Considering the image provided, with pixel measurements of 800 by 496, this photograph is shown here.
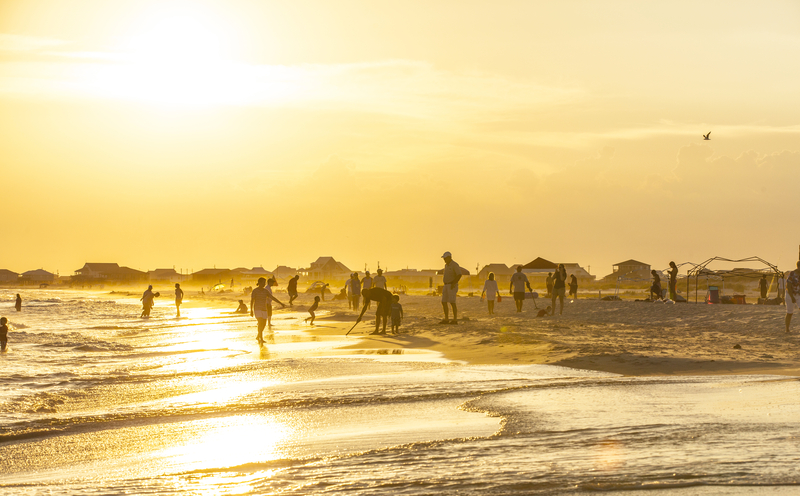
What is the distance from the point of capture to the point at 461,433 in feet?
18.9

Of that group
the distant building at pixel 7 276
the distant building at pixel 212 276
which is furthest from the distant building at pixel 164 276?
the distant building at pixel 7 276

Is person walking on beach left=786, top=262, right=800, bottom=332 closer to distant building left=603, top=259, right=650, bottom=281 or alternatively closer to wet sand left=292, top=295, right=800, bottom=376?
wet sand left=292, top=295, right=800, bottom=376

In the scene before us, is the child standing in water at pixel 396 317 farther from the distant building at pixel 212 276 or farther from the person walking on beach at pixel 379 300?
the distant building at pixel 212 276

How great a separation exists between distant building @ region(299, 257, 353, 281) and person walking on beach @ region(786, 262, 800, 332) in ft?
415

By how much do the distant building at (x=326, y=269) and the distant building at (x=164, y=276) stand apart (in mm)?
45262

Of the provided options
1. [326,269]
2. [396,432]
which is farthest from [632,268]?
[396,432]

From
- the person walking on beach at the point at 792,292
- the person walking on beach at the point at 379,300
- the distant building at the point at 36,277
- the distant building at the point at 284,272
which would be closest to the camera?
the person walking on beach at the point at 792,292

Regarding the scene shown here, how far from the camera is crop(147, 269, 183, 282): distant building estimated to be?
167m

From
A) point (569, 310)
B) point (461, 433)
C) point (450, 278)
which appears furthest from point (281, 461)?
point (569, 310)

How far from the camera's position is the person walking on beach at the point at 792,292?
1502 centimetres

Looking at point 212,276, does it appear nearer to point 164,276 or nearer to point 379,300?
point 164,276

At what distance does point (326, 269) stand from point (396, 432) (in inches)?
5332

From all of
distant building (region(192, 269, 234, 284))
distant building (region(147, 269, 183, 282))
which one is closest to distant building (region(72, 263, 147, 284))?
distant building (region(147, 269, 183, 282))

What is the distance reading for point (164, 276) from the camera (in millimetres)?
168125
